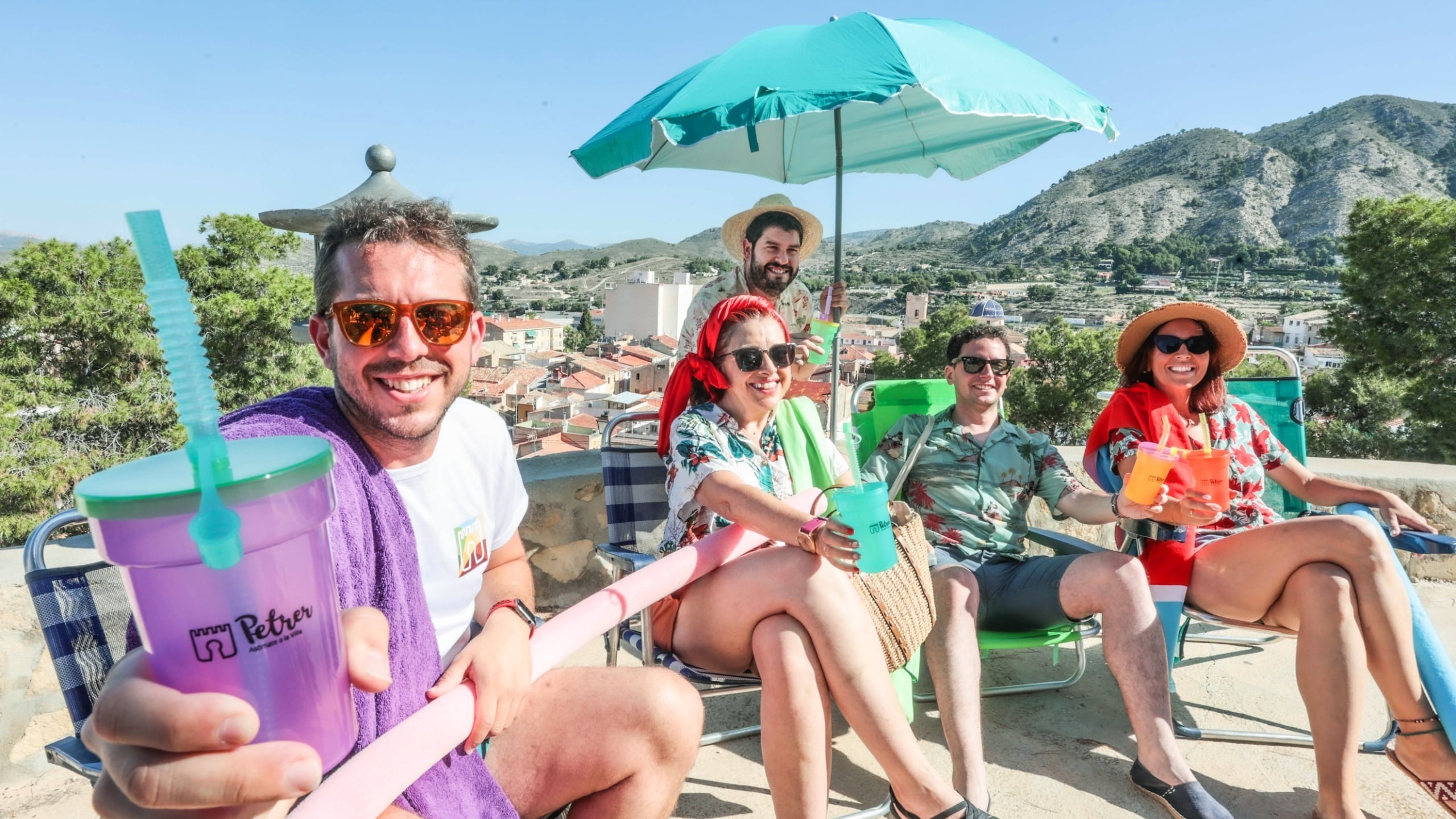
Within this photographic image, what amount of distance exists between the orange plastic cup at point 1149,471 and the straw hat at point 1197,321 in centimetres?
59

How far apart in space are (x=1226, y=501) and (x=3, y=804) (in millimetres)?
3293

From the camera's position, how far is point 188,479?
23.0 inches

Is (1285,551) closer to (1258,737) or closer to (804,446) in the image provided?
(1258,737)

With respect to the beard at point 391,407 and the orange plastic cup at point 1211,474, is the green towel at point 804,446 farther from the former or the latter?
the beard at point 391,407

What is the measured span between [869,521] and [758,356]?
0.70 m

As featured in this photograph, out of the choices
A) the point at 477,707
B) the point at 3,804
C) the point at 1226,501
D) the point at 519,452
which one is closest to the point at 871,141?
the point at 1226,501

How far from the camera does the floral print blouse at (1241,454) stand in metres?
2.58

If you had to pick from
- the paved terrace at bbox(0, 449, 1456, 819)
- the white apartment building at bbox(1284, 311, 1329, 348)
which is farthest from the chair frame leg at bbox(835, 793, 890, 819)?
the white apartment building at bbox(1284, 311, 1329, 348)

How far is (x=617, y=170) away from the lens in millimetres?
2990

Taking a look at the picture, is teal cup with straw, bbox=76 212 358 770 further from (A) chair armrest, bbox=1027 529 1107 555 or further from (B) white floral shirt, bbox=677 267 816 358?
(A) chair armrest, bbox=1027 529 1107 555

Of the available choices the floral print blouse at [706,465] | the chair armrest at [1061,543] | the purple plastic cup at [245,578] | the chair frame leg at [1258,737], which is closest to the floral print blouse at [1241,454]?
the chair armrest at [1061,543]

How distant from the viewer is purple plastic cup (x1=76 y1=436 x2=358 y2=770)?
56 centimetres

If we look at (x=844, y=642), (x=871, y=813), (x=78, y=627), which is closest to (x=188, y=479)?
(x=78, y=627)

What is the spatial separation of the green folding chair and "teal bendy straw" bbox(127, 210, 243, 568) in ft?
7.05
